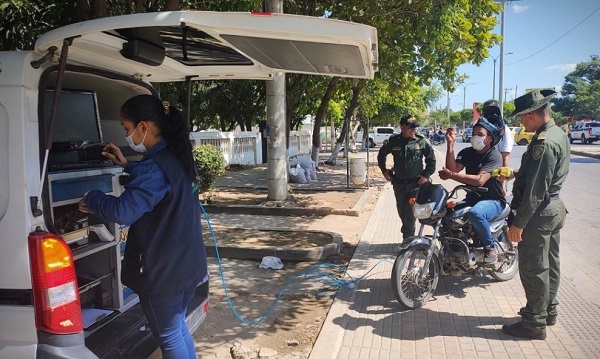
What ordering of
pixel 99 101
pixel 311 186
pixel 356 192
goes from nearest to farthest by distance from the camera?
pixel 99 101, pixel 356 192, pixel 311 186

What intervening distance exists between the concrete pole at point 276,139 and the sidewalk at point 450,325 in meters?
4.62

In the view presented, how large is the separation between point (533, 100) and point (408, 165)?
2.12m

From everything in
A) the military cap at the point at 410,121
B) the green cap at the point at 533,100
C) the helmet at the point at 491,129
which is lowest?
the helmet at the point at 491,129

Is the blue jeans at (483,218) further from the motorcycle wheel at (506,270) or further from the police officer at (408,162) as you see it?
the police officer at (408,162)

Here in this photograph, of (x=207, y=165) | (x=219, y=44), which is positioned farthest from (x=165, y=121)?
(x=207, y=165)

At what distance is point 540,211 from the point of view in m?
3.65

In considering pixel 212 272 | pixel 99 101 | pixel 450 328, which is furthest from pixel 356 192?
pixel 99 101

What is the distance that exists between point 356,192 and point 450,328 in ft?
26.5

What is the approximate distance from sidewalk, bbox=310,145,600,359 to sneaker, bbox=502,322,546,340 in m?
0.05

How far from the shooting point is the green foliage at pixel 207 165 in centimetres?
1006

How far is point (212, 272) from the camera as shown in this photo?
5629 millimetres

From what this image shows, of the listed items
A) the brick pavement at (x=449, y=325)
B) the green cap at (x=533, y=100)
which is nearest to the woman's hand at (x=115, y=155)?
the brick pavement at (x=449, y=325)

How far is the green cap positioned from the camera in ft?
12.4

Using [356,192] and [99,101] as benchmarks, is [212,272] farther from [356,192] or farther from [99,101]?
[356,192]
